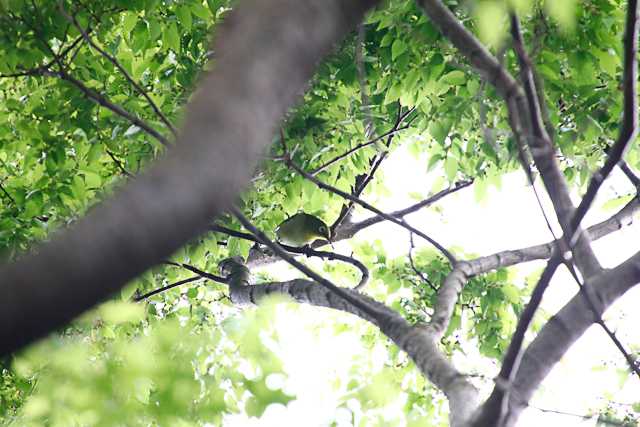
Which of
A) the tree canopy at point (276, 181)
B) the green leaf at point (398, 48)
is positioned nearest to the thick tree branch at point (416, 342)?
the tree canopy at point (276, 181)

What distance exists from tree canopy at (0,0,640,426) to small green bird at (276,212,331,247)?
18 centimetres

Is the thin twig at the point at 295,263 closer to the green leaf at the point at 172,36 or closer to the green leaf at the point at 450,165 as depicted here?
the green leaf at the point at 450,165

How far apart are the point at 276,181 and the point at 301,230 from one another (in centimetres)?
57

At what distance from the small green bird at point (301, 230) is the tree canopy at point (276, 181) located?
18cm

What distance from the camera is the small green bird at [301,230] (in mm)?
5164

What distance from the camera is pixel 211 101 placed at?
3.39ft

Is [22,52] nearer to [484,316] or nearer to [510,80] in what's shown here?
[510,80]

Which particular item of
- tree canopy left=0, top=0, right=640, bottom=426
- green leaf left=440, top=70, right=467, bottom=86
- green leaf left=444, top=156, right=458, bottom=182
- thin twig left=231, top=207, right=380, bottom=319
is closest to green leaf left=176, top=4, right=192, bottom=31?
tree canopy left=0, top=0, right=640, bottom=426

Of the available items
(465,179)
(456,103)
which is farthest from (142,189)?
(465,179)

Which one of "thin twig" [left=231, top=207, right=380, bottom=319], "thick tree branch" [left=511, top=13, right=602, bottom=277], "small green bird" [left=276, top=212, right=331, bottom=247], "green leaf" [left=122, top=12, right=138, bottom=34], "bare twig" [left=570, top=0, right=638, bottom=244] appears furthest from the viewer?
"small green bird" [left=276, top=212, right=331, bottom=247]

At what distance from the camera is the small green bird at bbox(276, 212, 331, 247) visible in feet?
16.9

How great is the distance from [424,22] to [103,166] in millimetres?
2510

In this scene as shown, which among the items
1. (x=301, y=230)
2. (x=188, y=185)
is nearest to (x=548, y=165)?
(x=188, y=185)

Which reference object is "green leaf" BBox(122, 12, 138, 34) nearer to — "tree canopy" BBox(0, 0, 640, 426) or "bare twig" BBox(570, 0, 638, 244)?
"tree canopy" BBox(0, 0, 640, 426)
